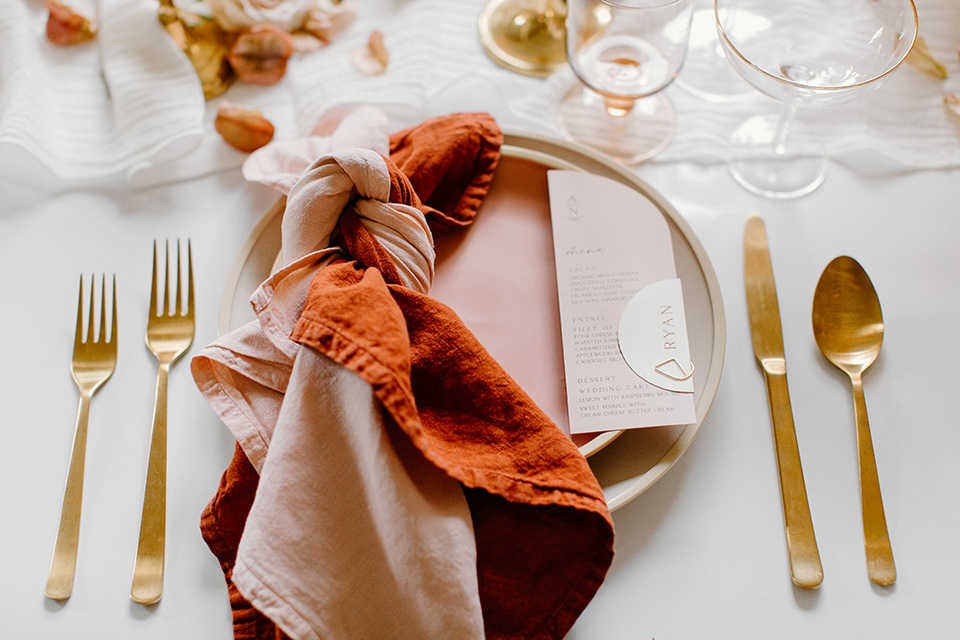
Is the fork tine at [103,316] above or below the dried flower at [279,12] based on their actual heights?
below

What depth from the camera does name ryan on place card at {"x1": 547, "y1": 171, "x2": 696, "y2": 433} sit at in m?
0.53

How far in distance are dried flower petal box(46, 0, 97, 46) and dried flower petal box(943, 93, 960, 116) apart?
962mm

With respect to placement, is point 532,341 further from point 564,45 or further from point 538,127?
point 564,45

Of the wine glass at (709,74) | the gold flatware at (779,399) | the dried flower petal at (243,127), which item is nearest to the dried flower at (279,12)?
the dried flower petal at (243,127)

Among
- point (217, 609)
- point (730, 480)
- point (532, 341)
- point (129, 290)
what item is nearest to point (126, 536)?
point (217, 609)

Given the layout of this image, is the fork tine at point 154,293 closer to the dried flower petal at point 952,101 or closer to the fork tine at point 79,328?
the fork tine at point 79,328

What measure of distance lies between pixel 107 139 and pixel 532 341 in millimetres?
510

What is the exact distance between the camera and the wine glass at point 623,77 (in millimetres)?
713

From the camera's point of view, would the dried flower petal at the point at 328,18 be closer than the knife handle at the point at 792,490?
No

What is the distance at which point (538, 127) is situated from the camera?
74 centimetres

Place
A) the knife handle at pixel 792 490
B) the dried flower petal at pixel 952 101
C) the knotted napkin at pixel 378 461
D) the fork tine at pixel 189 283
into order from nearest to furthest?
the knotted napkin at pixel 378 461 < the knife handle at pixel 792 490 < the fork tine at pixel 189 283 < the dried flower petal at pixel 952 101

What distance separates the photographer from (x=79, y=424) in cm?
58

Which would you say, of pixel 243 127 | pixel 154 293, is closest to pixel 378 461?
pixel 154 293

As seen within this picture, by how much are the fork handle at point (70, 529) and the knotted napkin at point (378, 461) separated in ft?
0.43
